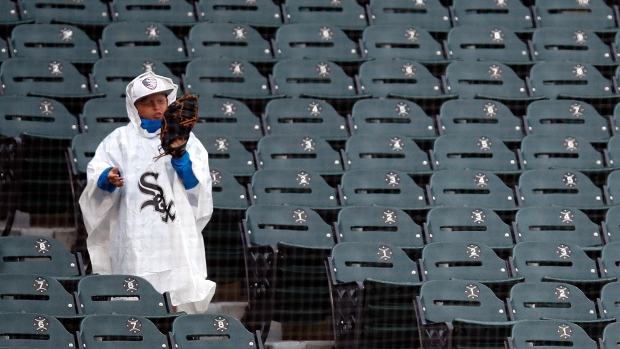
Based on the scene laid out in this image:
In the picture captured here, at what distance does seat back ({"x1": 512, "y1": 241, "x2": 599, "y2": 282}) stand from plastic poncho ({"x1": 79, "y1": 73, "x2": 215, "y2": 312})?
1.62 metres

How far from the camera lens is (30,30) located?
24.9 ft

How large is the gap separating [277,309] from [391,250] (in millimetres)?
595

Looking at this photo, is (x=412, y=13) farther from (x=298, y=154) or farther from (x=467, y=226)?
(x=467, y=226)

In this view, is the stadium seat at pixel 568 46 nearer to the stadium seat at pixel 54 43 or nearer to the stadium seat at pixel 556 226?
the stadium seat at pixel 556 226

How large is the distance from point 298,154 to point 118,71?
3.76 feet

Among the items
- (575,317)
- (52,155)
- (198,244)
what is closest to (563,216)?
(575,317)

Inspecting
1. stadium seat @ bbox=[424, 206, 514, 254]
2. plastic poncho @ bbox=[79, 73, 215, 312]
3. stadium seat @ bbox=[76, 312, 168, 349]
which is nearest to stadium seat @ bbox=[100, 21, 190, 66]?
stadium seat @ bbox=[424, 206, 514, 254]

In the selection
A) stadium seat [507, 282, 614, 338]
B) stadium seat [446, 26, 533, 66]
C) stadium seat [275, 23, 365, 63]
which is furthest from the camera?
stadium seat [446, 26, 533, 66]

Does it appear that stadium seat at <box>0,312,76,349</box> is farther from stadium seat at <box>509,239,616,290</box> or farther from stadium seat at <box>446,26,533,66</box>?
stadium seat at <box>446,26,533,66</box>

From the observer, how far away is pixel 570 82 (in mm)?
8094

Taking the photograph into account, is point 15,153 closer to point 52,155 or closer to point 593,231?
point 52,155

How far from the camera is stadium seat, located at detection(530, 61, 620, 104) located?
8008mm

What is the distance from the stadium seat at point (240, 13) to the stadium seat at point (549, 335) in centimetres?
311

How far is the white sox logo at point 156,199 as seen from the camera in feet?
18.4
